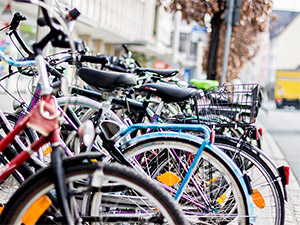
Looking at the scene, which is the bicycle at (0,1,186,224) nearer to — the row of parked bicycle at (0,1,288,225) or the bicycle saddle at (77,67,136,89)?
the row of parked bicycle at (0,1,288,225)

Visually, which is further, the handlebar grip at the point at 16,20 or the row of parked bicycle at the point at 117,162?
the handlebar grip at the point at 16,20

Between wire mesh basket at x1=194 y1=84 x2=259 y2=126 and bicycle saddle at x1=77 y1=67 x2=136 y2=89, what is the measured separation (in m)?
0.73

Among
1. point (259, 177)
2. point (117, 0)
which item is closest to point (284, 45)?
point (117, 0)

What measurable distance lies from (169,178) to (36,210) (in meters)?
1.03

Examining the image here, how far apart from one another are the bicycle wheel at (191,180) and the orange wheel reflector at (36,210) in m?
0.59

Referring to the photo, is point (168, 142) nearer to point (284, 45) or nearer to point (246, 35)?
point (246, 35)

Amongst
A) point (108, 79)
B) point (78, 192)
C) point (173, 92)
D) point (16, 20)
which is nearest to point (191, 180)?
point (173, 92)

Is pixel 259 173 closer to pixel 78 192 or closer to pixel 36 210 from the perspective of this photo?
pixel 78 192

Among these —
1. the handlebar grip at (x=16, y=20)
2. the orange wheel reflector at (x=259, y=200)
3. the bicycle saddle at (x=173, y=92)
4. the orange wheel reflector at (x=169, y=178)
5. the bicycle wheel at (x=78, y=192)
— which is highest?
the handlebar grip at (x=16, y=20)

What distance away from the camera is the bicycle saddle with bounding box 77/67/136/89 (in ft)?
7.56

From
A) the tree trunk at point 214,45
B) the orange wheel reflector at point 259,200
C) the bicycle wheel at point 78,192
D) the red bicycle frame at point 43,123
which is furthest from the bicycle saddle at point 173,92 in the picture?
the tree trunk at point 214,45

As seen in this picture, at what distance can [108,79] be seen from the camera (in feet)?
7.70

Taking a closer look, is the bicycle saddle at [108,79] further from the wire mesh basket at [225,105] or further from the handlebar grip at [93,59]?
the wire mesh basket at [225,105]

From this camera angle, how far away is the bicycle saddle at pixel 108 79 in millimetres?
2305
